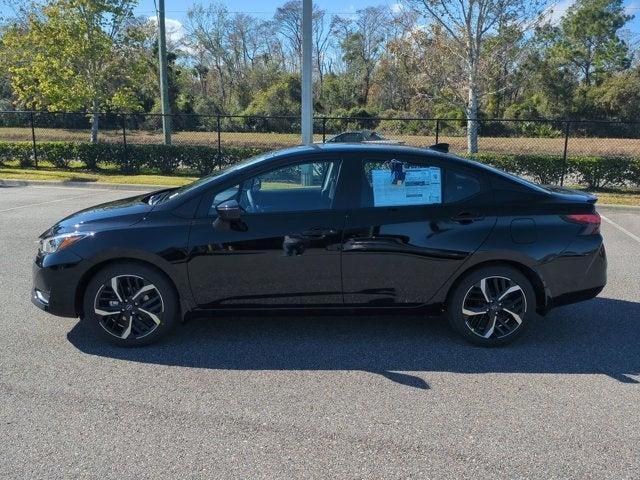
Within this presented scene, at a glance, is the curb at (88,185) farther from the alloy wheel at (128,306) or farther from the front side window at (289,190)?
the front side window at (289,190)

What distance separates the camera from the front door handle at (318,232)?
13.6ft

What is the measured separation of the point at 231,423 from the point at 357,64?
66.1 m

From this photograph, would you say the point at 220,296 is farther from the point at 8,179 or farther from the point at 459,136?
the point at 459,136

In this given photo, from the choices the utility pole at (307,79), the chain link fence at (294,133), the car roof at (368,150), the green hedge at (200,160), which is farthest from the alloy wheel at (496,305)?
the chain link fence at (294,133)

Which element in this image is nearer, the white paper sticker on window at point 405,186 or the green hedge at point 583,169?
the white paper sticker on window at point 405,186

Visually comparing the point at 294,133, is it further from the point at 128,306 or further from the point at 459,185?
the point at 128,306

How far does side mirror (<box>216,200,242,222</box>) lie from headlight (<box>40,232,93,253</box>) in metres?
1.00

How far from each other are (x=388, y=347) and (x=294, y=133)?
2510 centimetres

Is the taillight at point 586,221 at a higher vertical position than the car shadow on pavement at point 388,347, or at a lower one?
higher

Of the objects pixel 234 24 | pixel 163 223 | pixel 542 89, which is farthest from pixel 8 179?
pixel 234 24

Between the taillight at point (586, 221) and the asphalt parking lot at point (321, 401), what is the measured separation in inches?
35.6

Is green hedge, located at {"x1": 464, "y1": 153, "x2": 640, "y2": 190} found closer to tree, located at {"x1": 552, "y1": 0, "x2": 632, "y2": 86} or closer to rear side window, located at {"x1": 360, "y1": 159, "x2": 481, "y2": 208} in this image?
rear side window, located at {"x1": 360, "y1": 159, "x2": 481, "y2": 208}

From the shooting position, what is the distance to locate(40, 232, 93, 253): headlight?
13.5 ft

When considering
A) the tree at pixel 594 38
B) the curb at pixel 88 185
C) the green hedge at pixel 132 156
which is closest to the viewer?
the curb at pixel 88 185
